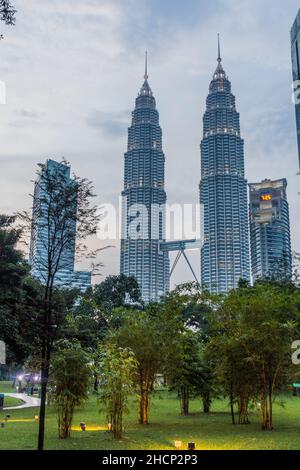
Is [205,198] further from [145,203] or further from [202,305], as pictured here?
[202,305]

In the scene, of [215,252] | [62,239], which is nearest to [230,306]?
[62,239]

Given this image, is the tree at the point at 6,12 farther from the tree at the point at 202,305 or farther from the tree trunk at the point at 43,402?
the tree at the point at 202,305

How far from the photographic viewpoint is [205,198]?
5482 inches

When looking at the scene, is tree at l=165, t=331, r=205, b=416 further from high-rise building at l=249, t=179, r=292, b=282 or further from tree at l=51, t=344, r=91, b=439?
high-rise building at l=249, t=179, r=292, b=282

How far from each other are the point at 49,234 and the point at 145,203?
4741 inches

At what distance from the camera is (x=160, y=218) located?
10888 cm

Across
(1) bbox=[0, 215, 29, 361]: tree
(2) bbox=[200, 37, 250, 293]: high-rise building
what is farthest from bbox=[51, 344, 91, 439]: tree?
(2) bbox=[200, 37, 250, 293]: high-rise building

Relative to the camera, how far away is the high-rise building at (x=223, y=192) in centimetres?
12238

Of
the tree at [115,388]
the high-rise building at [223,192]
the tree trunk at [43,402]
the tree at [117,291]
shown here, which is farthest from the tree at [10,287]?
the high-rise building at [223,192]

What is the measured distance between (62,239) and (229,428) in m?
8.84

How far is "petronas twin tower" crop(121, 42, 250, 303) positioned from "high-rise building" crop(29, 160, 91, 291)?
8165 cm

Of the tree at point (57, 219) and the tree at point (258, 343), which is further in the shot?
the tree at point (258, 343)

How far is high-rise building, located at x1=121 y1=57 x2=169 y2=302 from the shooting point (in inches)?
4173

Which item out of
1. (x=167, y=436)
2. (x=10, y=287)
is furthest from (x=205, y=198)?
(x=167, y=436)
